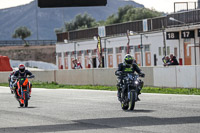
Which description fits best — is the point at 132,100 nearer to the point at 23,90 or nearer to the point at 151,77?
the point at 23,90

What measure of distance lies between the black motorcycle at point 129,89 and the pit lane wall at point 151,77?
30.4 ft

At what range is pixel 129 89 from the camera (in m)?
15.3

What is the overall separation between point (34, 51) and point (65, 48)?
4389cm

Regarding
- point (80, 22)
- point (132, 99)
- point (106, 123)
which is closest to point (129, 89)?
point (132, 99)

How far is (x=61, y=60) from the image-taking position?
79.6 m

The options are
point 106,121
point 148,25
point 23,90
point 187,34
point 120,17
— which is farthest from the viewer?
point 120,17

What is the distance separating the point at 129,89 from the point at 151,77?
1279 cm

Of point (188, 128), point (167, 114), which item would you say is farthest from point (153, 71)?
point (188, 128)

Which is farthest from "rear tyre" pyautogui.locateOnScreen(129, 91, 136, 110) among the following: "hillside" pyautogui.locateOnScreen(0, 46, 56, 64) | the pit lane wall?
"hillside" pyautogui.locateOnScreen(0, 46, 56, 64)

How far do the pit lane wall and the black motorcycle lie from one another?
364 inches

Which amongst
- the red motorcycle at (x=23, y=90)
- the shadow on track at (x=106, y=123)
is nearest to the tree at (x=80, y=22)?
the red motorcycle at (x=23, y=90)

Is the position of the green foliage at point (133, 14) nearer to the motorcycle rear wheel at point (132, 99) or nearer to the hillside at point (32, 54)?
the hillside at point (32, 54)

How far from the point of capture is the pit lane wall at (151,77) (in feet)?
81.5

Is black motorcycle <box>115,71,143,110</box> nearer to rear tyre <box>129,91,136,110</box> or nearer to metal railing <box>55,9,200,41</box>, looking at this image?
rear tyre <box>129,91,136,110</box>
